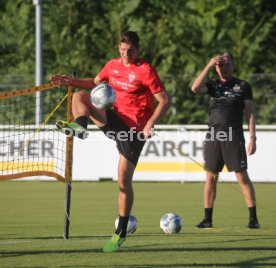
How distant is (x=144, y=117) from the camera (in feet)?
31.7

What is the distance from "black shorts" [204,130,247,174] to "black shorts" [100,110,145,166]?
2458mm

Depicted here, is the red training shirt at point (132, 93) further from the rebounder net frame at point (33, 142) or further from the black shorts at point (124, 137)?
the rebounder net frame at point (33, 142)

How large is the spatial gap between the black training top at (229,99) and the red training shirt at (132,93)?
7.81 feet

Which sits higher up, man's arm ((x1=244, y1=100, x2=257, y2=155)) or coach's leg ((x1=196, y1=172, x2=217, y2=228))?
man's arm ((x1=244, y1=100, x2=257, y2=155))

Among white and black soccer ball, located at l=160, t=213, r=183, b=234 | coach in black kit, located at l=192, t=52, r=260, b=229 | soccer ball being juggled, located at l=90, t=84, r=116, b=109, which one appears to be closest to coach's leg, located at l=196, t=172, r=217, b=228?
coach in black kit, located at l=192, t=52, r=260, b=229

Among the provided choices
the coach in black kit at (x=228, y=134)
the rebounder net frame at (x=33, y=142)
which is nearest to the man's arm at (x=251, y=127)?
the coach in black kit at (x=228, y=134)

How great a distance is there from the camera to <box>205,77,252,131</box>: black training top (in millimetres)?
11914

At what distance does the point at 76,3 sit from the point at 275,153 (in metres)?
13.4

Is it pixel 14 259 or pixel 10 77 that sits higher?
pixel 10 77

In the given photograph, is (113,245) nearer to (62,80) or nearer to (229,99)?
(62,80)

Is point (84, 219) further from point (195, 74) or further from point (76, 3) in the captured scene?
point (76, 3)

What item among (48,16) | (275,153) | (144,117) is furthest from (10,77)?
(144,117)

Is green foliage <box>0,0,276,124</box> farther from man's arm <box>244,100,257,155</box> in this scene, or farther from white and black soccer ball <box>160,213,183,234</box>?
white and black soccer ball <box>160,213,183,234</box>

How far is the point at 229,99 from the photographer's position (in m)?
12.0
